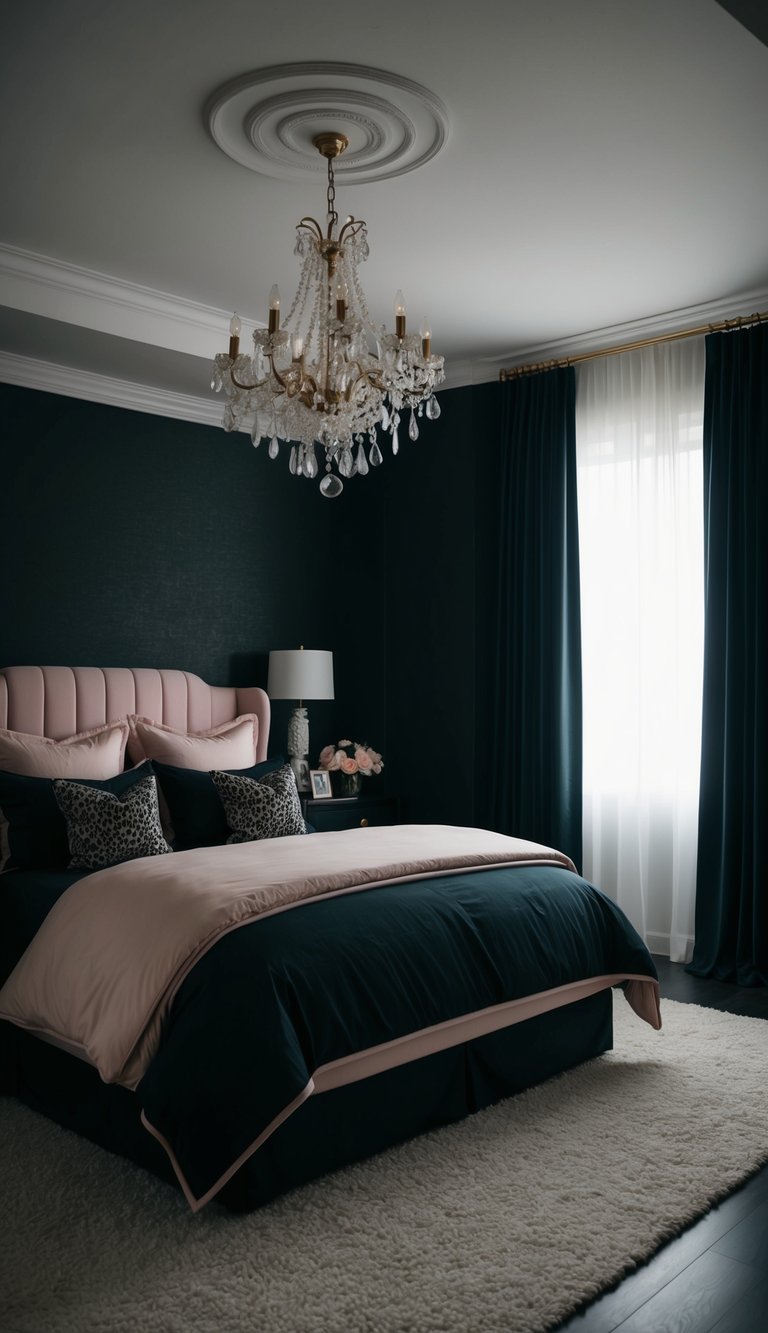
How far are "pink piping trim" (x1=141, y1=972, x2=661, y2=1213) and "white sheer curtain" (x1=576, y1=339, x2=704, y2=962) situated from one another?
4.47 feet

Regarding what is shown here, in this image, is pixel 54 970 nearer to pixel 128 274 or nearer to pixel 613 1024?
pixel 613 1024

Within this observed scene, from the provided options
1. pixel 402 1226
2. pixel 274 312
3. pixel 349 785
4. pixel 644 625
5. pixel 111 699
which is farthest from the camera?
pixel 349 785

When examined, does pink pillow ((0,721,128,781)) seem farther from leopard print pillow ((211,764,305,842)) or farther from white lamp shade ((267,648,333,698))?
white lamp shade ((267,648,333,698))

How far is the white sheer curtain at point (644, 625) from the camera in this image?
5086mm

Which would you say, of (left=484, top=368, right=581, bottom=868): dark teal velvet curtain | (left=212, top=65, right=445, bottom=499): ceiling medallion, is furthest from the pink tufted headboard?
(left=212, top=65, right=445, bottom=499): ceiling medallion

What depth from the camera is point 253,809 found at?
4.23 m

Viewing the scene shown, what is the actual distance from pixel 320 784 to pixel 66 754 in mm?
1661

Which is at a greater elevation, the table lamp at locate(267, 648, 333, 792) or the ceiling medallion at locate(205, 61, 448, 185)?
the ceiling medallion at locate(205, 61, 448, 185)

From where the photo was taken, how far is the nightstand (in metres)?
5.45

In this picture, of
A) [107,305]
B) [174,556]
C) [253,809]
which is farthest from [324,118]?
[174,556]

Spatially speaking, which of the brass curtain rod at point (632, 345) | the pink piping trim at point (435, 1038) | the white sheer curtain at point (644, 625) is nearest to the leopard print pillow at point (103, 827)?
the pink piping trim at point (435, 1038)

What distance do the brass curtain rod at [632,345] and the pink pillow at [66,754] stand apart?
2.85m

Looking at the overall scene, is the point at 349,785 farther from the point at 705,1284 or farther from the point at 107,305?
the point at 705,1284

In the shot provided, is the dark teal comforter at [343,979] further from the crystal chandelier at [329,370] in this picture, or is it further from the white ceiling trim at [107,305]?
the white ceiling trim at [107,305]
